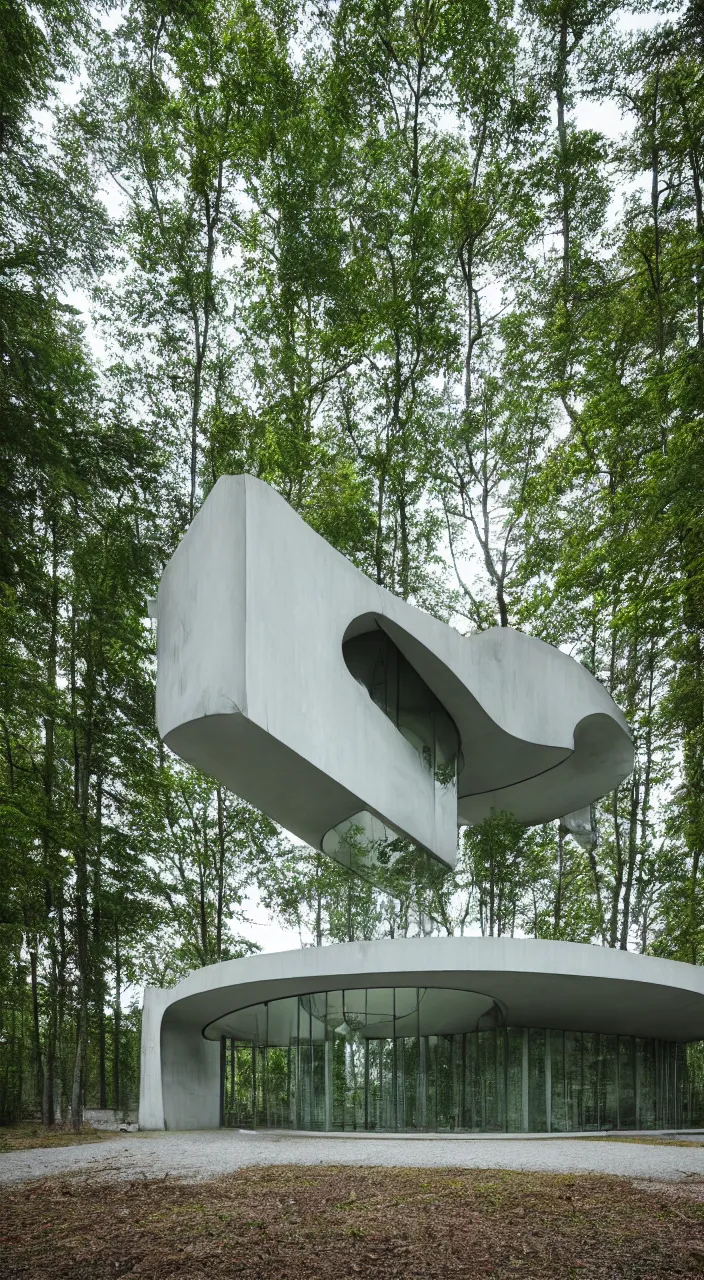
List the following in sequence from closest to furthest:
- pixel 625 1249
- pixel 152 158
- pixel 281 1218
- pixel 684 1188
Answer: pixel 625 1249 → pixel 281 1218 → pixel 684 1188 → pixel 152 158

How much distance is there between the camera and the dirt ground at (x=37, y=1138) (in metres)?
12.1

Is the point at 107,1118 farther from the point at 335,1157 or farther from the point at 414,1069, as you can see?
the point at 335,1157

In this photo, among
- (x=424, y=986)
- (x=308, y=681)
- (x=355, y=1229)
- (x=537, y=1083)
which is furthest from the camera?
(x=537, y=1083)

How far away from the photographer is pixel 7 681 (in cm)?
1369

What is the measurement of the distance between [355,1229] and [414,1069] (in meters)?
9.80

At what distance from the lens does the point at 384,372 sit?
69.7ft

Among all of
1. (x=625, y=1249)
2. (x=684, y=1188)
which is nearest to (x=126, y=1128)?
(x=684, y=1188)

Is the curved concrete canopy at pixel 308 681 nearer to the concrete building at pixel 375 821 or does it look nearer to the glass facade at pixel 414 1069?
the concrete building at pixel 375 821

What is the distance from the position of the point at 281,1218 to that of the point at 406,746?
7.81 metres

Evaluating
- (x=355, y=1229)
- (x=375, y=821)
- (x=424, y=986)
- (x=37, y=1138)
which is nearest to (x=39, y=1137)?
(x=37, y=1138)

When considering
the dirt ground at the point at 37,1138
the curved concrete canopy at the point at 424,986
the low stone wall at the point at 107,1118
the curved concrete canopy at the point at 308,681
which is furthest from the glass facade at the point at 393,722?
the low stone wall at the point at 107,1118

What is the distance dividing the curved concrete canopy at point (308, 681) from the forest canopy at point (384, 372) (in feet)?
A: 8.79

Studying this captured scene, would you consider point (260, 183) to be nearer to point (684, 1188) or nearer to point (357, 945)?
point (357, 945)

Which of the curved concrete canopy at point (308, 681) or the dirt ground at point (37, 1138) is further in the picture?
the dirt ground at point (37, 1138)
